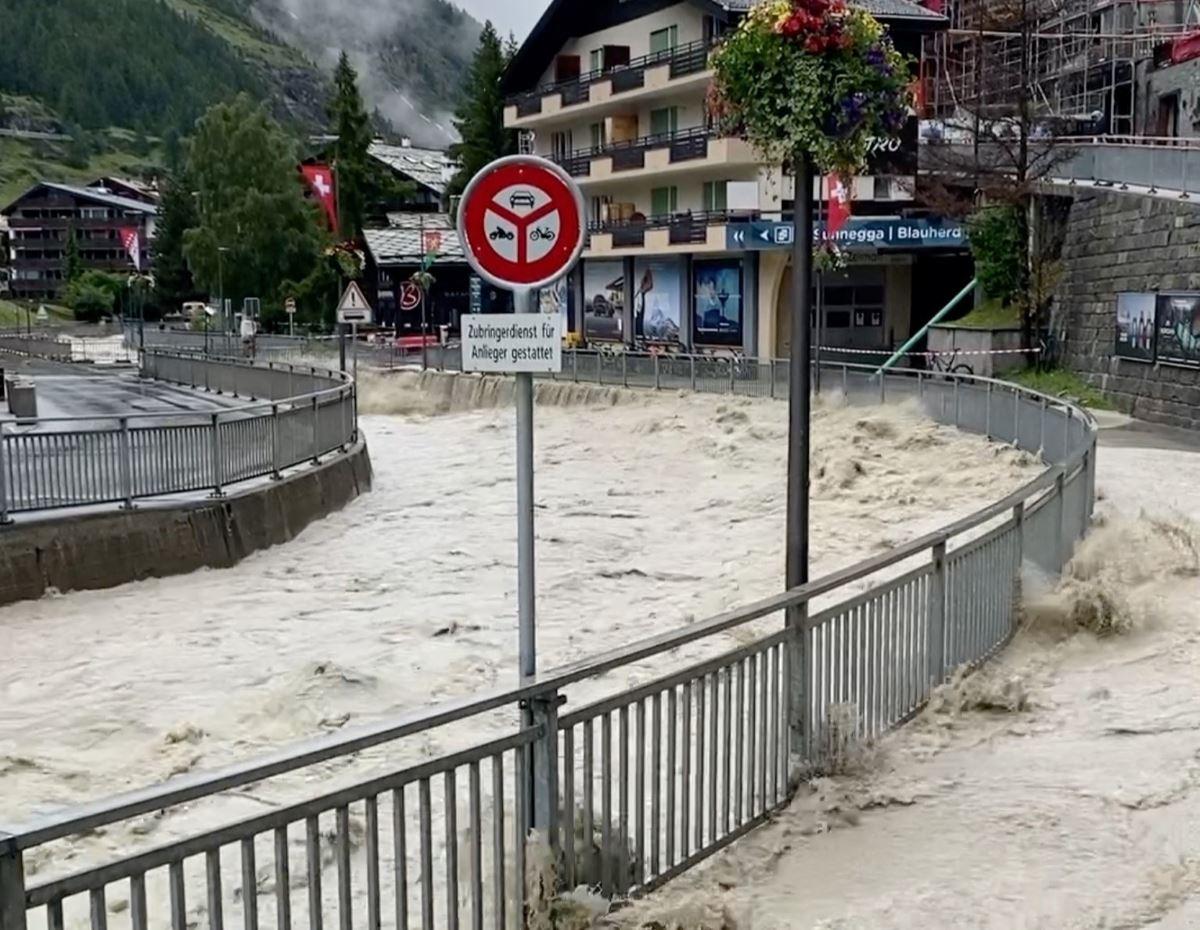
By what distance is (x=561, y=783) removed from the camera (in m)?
5.07

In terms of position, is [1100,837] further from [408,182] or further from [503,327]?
[408,182]

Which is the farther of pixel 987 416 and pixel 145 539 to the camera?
pixel 987 416

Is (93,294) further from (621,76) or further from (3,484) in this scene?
(3,484)

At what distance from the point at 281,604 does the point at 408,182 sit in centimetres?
7506

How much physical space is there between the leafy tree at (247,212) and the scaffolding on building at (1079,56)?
42.0 m

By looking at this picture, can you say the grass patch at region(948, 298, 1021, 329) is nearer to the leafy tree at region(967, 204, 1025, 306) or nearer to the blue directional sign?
the leafy tree at region(967, 204, 1025, 306)

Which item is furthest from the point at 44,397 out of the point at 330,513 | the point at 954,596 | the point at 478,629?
the point at 954,596

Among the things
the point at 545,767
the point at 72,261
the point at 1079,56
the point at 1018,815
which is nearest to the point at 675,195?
the point at 1079,56

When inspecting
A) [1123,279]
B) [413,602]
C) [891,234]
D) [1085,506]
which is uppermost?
[891,234]

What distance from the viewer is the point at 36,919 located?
12.5 feet

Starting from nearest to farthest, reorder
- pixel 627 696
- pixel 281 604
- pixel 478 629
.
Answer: pixel 627 696, pixel 478 629, pixel 281 604

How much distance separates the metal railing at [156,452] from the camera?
46.2 ft

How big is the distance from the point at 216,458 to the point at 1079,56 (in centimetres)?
3638

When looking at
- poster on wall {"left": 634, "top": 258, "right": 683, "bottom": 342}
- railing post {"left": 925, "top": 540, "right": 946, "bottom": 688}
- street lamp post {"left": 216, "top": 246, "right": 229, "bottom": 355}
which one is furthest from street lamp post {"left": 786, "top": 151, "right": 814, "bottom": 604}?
→ street lamp post {"left": 216, "top": 246, "right": 229, "bottom": 355}
